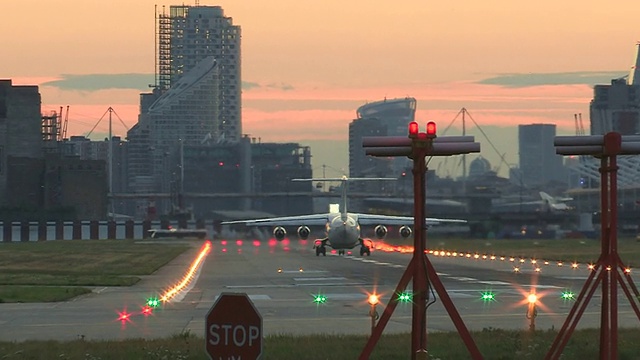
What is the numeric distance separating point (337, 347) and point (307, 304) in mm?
13811

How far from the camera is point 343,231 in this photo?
81875 mm

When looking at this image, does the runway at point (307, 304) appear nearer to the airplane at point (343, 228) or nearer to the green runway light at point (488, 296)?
the green runway light at point (488, 296)

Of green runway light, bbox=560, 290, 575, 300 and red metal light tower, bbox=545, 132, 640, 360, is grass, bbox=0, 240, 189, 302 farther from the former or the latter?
red metal light tower, bbox=545, 132, 640, 360

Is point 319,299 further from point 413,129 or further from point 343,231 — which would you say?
point 343,231

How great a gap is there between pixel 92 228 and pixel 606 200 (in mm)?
147227

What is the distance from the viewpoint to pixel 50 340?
92.5 feet

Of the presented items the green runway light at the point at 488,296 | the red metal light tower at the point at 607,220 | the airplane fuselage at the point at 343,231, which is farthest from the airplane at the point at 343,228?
the red metal light tower at the point at 607,220

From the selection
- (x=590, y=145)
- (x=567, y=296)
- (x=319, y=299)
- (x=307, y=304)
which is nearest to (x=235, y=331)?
(x=590, y=145)

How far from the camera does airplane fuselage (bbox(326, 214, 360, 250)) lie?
8184 centimetres

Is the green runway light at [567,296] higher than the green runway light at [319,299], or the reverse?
the green runway light at [567,296]

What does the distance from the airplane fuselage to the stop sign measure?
66.5 meters

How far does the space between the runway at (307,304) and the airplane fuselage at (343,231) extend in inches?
Answer: 474

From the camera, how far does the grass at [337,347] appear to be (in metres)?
24.8

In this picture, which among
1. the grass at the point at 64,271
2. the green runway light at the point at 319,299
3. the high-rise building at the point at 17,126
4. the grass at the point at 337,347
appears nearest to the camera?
the grass at the point at 337,347
